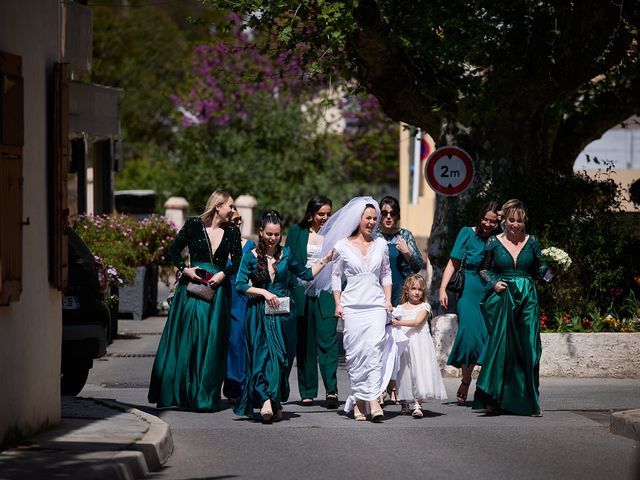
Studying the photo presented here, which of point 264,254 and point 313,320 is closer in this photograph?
point 264,254

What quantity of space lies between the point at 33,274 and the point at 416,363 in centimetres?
393

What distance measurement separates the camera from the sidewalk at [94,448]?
28.1ft

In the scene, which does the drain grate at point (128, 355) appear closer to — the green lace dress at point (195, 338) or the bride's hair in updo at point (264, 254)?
the green lace dress at point (195, 338)

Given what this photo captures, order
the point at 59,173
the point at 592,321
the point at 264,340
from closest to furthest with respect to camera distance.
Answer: the point at 59,173 < the point at 264,340 < the point at 592,321

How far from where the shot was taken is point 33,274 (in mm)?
10055

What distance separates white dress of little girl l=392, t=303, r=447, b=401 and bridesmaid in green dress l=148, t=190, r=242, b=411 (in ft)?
5.09

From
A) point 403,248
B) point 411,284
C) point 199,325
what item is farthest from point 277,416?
point 403,248

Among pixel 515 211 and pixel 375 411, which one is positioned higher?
pixel 515 211

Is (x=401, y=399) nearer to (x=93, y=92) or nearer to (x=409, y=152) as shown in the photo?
(x=93, y=92)

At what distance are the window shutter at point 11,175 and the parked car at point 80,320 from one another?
12.4 ft

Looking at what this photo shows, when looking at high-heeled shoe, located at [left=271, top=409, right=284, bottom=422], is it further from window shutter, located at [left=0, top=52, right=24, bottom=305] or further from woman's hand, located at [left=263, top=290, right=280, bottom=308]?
window shutter, located at [left=0, top=52, right=24, bottom=305]

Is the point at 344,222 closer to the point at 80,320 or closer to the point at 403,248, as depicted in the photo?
the point at 403,248

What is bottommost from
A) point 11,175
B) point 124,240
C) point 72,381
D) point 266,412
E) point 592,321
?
point 266,412

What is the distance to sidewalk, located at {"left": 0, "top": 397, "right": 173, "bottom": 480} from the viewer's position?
857 cm
